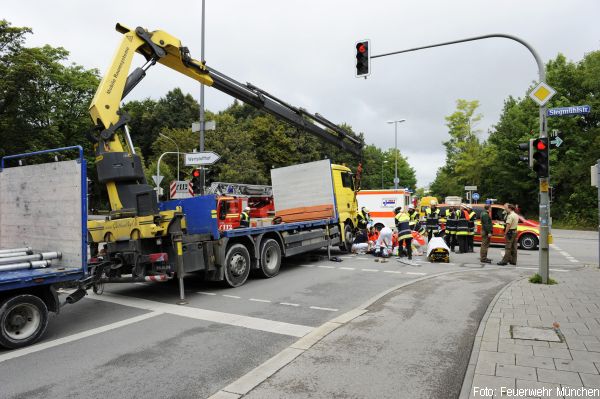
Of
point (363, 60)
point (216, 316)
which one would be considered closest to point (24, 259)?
point (216, 316)

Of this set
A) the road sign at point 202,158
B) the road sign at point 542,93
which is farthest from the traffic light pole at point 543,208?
the road sign at point 202,158

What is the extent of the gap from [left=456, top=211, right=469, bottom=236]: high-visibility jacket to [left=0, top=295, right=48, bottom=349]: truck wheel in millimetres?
13045

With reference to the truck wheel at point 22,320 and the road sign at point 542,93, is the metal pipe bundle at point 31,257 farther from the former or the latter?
the road sign at point 542,93

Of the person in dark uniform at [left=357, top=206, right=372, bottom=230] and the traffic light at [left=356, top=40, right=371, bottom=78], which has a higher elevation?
the traffic light at [left=356, top=40, right=371, bottom=78]

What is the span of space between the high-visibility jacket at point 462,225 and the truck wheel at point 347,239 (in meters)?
3.83

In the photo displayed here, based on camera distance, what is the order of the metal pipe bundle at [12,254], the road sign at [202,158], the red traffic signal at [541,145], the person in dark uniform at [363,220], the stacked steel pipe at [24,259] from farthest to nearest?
the person in dark uniform at [363,220] < the road sign at [202,158] < the red traffic signal at [541,145] < the metal pipe bundle at [12,254] < the stacked steel pipe at [24,259]

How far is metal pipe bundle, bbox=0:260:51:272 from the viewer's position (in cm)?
546

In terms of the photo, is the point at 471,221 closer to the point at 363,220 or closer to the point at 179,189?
the point at 363,220

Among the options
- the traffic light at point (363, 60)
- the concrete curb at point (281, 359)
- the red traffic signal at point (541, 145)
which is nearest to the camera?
the concrete curb at point (281, 359)

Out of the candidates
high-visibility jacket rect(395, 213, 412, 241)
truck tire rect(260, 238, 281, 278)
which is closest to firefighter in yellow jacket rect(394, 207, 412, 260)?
high-visibility jacket rect(395, 213, 412, 241)

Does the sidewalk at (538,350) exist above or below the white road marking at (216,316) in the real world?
above

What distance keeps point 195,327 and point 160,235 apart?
2140 mm

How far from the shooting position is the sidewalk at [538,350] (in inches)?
147

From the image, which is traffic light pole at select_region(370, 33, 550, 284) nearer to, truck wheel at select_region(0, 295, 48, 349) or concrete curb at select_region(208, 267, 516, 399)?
concrete curb at select_region(208, 267, 516, 399)
